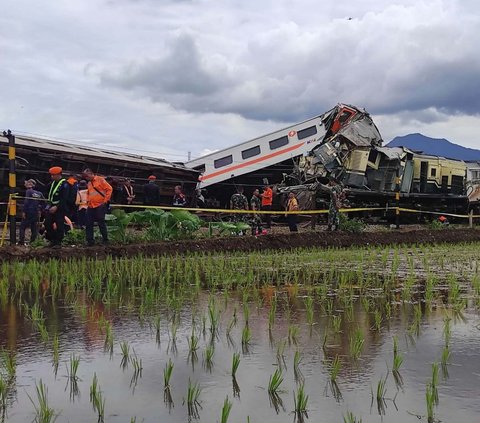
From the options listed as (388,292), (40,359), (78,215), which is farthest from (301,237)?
(40,359)

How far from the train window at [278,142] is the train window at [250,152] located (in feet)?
1.83

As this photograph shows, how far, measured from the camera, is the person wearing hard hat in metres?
11.8

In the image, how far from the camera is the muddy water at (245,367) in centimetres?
352

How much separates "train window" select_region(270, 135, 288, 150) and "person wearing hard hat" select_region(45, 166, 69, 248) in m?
14.0

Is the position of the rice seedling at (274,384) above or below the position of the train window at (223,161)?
below

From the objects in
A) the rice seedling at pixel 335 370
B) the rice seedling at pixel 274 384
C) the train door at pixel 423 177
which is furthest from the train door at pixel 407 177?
the rice seedling at pixel 274 384

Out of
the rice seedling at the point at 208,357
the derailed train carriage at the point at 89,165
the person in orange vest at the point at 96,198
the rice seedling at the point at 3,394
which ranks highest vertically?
the derailed train carriage at the point at 89,165

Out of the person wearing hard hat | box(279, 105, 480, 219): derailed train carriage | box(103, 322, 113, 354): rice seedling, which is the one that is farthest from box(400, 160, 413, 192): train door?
box(103, 322, 113, 354): rice seedling

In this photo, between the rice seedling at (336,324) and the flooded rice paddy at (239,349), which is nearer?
the flooded rice paddy at (239,349)

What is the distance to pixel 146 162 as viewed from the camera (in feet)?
72.2

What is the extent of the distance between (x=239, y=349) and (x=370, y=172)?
20235 mm

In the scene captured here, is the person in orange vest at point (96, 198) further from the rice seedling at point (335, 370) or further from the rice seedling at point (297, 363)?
→ the rice seedling at point (335, 370)

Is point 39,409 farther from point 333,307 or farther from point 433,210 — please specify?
point 433,210

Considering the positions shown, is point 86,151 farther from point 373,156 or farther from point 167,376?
point 167,376
